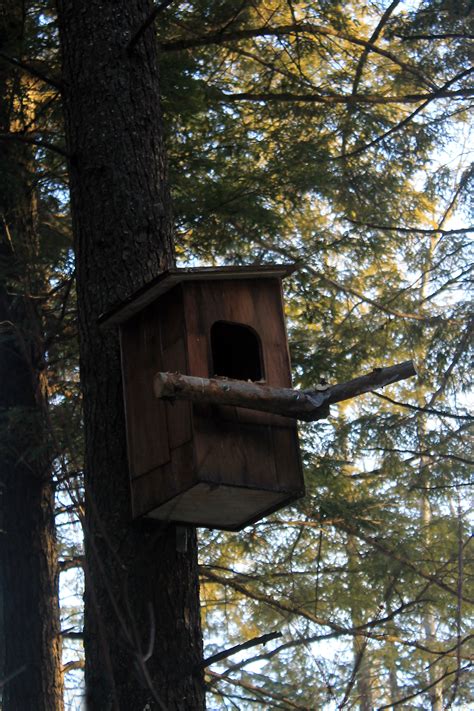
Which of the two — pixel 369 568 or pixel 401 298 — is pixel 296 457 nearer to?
pixel 369 568

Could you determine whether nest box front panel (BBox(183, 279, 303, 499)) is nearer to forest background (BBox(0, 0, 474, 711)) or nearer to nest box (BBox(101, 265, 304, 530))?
nest box (BBox(101, 265, 304, 530))

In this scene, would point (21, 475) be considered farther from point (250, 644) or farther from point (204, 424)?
point (250, 644)

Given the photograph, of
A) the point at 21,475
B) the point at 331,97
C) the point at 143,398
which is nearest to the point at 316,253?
the point at 331,97

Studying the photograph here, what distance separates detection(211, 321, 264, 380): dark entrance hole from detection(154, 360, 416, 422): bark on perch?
0.51m

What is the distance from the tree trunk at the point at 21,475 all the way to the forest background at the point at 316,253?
0.04 m

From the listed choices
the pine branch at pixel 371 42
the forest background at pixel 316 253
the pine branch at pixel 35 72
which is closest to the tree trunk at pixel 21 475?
the forest background at pixel 316 253

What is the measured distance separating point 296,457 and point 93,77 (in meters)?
1.66

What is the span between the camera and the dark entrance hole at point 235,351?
3.95m

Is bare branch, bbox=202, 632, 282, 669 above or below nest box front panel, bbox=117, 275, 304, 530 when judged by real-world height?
below

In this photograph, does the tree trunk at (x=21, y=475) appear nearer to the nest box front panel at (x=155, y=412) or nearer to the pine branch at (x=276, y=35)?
the pine branch at (x=276, y=35)

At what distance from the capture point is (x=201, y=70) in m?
6.73

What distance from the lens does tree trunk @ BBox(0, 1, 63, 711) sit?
576 centimetres

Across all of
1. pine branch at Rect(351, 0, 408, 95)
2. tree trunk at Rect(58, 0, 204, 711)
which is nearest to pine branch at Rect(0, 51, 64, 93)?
tree trunk at Rect(58, 0, 204, 711)

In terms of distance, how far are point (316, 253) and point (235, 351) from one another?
2.90m
